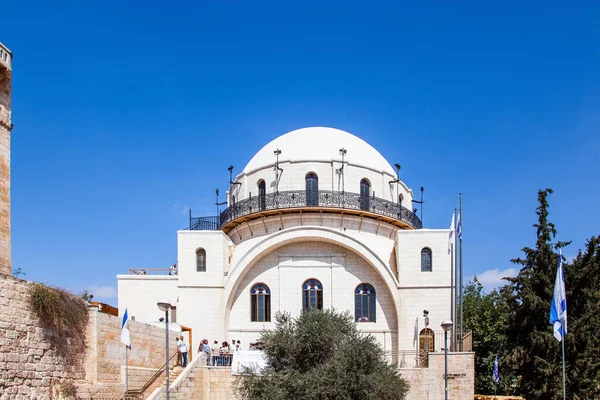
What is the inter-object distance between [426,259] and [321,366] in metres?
10.5

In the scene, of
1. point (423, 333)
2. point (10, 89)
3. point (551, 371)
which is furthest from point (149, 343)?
point (551, 371)

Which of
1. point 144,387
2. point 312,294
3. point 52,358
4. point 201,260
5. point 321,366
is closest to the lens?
point 52,358

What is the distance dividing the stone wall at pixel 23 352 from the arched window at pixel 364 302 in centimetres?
1455

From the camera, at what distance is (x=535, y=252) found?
26.3 meters

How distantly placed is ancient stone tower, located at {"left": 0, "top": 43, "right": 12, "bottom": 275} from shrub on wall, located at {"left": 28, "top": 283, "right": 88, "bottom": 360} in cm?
191

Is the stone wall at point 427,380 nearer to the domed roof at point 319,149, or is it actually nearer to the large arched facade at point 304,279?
the large arched facade at point 304,279

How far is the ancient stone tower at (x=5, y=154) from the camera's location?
19688mm

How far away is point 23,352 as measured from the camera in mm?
17203

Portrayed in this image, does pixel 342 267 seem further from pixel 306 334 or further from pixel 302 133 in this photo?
pixel 306 334

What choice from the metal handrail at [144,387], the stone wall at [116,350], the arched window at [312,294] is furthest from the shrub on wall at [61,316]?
the arched window at [312,294]

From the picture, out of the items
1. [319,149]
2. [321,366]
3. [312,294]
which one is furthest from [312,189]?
[321,366]

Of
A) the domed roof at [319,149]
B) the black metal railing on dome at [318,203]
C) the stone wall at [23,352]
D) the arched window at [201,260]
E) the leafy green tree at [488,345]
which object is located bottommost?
the leafy green tree at [488,345]

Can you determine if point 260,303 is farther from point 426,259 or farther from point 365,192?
point 426,259

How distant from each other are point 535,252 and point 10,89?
17951mm
